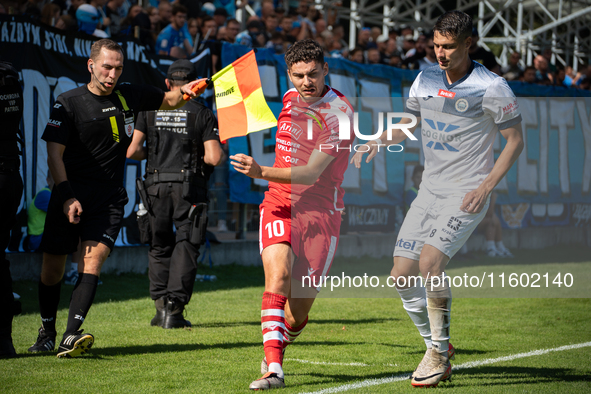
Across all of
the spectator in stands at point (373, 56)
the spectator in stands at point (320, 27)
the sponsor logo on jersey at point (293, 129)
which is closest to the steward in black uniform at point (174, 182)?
the sponsor logo on jersey at point (293, 129)

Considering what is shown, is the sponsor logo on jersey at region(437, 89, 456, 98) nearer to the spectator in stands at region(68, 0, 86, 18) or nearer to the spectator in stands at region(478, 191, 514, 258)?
the spectator in stands at region(68, 0, 86, 18)

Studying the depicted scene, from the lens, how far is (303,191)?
5117mm

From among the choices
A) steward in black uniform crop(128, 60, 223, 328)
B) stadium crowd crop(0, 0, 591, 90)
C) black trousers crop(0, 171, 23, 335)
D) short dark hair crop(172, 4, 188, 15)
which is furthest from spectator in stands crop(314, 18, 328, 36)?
black trousers crop(0, 171, 23, 335)

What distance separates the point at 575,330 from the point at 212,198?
6362mm

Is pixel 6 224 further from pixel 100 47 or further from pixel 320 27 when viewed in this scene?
pixel 320 27

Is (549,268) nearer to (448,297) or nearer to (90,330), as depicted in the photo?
(448,297)

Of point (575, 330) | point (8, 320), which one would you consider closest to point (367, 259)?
point (575, 330)

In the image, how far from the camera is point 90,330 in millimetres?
6746

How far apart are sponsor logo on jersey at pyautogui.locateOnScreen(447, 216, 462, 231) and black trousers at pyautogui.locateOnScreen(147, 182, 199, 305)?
312 cm

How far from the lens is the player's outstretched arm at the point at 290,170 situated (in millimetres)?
4418

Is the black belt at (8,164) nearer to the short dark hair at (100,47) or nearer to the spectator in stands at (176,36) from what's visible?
the short dark hair at (100,47)

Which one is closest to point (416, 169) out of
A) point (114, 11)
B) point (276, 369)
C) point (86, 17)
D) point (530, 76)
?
point (114, 11)

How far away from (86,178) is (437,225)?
9.48 feet

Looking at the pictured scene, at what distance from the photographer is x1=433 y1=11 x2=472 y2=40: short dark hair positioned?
15.7ft
